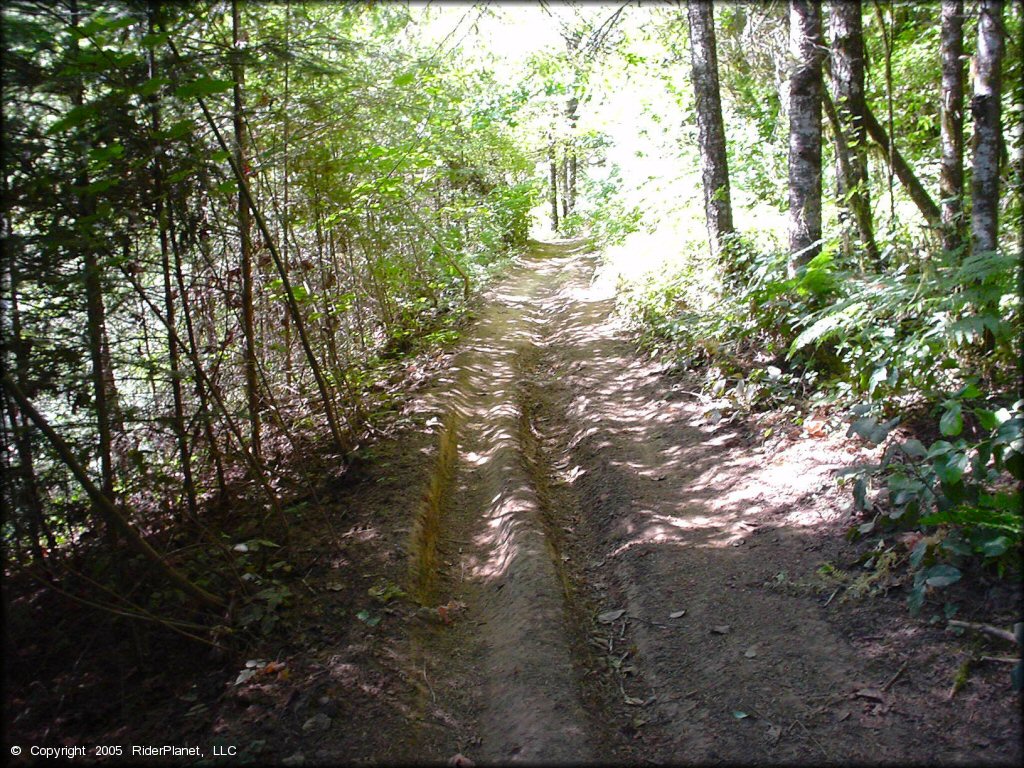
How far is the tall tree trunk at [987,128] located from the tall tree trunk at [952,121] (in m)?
0.65

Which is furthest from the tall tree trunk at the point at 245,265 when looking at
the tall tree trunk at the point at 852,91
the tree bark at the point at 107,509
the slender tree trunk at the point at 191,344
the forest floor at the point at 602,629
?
the tall tree trunk at the point at 852,91

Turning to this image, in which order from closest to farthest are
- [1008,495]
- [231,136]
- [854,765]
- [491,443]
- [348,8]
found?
[854,765] → [1008,495] → [231,136] → [348,8] → [491,443]

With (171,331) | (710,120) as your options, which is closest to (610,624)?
(171,331)

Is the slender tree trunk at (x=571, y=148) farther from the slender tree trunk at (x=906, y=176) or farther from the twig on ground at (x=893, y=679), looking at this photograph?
the twig on ground at (x=893, y=679)

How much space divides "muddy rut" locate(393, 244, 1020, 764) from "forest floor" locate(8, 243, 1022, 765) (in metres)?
0.02

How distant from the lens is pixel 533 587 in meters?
Result: 4.80

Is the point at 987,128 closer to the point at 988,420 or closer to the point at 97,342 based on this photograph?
the point at 988,420

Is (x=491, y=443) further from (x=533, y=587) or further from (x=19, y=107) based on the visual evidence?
(x=19, y=107)

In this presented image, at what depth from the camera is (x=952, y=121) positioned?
245 inches

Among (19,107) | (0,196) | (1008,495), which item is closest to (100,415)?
(0,196)

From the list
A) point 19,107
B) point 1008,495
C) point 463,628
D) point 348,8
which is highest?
point 348,8

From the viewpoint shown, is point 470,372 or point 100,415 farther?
point 470,372

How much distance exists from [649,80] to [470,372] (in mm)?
9582

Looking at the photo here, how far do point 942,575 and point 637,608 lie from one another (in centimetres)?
194
